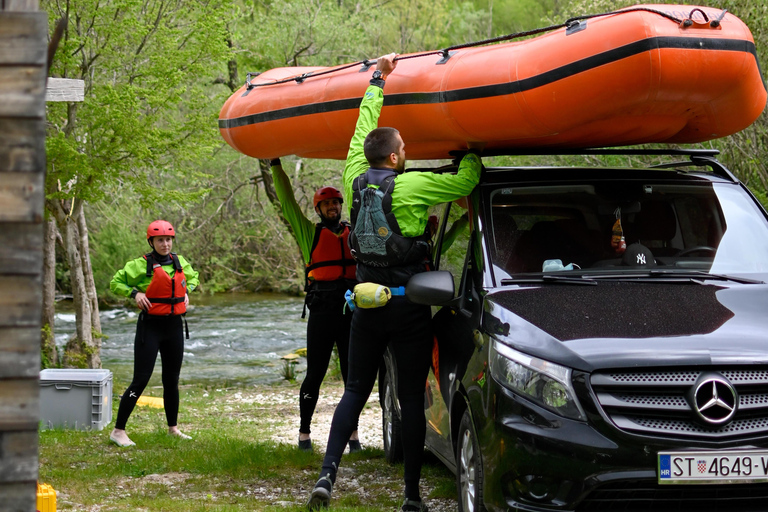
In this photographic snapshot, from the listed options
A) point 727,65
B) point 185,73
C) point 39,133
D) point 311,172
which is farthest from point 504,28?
point 39,133

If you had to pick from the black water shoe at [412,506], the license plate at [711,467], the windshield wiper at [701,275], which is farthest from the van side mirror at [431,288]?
the license plate at [711,467]

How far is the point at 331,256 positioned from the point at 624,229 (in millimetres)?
2707

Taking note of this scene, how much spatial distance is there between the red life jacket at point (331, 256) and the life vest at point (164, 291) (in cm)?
152

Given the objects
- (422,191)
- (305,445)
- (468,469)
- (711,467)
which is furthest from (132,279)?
(711,467)

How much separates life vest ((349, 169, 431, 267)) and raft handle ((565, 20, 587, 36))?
1258 millimetres

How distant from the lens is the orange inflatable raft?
4758 millimetres

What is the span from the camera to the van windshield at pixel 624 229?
491cm

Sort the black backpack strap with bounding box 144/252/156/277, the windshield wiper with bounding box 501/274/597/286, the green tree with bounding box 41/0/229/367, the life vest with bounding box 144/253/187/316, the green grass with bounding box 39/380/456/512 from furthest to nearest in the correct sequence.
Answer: the green tree with bounding box 41/0/229/367 → the black backpack strap with bounding box 144/252/156/277 → the life vest with bounding box 144/253/187/316 → the green grass with bounding box 39/380/456/512 → the windshield wiper with bounding box 501/274/597/286

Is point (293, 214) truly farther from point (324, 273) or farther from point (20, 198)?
point (20, 198)

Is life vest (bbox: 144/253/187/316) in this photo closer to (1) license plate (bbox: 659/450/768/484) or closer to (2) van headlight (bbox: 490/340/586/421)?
(2) van headlight (bbox: 490/340/586/421)

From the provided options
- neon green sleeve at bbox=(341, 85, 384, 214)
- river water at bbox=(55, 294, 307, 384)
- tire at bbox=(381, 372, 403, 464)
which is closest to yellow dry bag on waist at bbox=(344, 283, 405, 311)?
neon green sleeve at bbox=(341, 85, 384, 214)

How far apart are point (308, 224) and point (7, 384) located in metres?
4.86

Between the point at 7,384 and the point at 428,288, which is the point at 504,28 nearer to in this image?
the point at 428,288

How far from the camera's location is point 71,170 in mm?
11805
